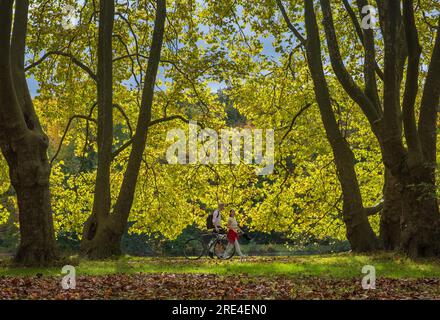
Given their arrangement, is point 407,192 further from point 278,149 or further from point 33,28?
point 33,28

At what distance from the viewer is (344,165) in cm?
1864

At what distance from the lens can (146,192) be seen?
27.7m

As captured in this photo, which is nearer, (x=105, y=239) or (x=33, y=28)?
(x=105, y=239)

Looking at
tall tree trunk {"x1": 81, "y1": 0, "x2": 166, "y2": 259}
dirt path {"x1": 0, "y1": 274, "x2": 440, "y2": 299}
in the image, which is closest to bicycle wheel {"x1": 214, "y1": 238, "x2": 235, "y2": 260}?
tall tree trunk {"x1": 81, "y1": 0, "x2": 166, "y2": 259}

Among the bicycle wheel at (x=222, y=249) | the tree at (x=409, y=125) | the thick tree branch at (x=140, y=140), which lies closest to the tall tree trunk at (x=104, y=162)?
the thick tree branch at (x=140, y=140)

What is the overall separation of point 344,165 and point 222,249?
4855 mm

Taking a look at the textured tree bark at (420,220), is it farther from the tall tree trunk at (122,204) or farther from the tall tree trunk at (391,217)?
the tall tree trunk at (122,204)

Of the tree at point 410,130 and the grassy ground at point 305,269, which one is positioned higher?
the tree at point 410,130

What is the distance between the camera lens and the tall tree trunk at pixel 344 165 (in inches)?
727

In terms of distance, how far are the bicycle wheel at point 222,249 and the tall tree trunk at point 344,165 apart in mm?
3882

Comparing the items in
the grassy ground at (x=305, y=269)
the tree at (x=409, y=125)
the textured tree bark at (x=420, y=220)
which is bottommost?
the grassy ground at (x=305, y=269)
